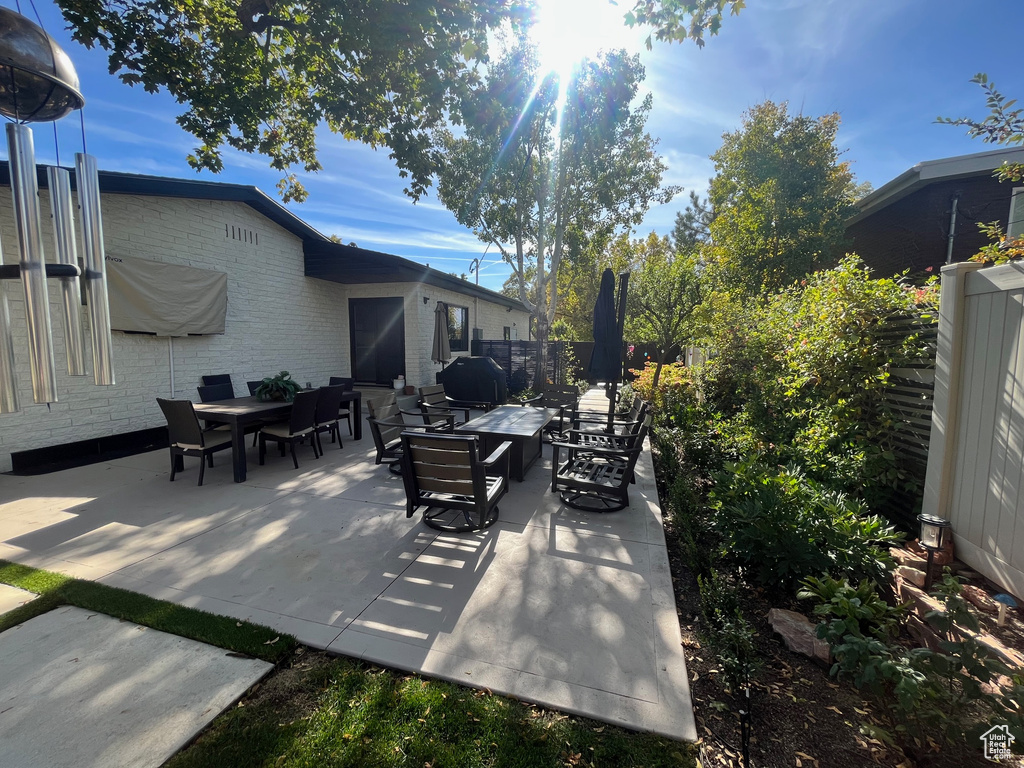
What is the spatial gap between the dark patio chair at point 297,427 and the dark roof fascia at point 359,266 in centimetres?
455

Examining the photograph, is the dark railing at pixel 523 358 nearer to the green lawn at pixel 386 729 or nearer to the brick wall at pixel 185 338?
the brick wall at pixel 185 338

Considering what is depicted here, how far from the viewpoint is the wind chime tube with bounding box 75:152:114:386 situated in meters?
2.03

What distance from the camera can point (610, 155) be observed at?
1183 cm

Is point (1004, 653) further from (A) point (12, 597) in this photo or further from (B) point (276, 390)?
(B) point (276, 390)

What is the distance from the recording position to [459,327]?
12.7 m

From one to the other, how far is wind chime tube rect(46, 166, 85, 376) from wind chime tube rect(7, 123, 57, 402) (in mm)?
73

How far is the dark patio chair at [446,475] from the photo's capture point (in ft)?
10.2

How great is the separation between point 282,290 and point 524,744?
954 centimetres

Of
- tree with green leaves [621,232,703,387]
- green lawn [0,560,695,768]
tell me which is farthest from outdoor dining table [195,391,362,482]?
tree with green leaves [621,232,703,387]

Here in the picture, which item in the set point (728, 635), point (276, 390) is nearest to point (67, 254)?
point (728, 635)

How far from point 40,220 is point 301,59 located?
521 cm

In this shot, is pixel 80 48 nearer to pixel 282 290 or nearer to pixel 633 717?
pixel 282 290

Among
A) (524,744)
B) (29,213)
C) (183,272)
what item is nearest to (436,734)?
(524,744)

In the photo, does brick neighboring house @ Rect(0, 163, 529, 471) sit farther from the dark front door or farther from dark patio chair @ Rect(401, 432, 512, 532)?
dark patio chair @ Rect(401, 432, 512, 532)
